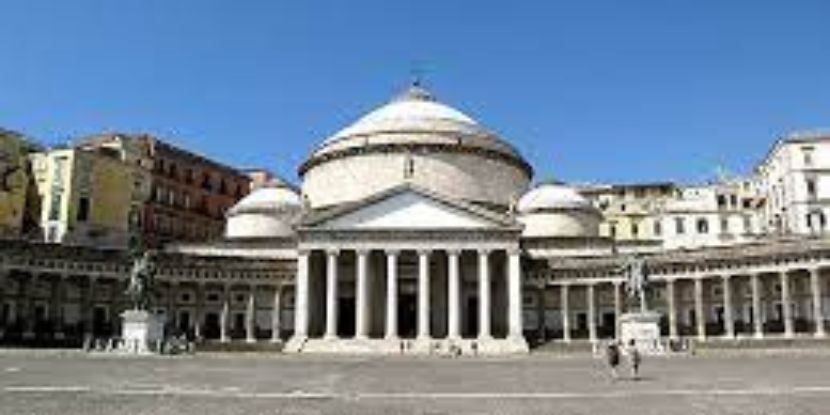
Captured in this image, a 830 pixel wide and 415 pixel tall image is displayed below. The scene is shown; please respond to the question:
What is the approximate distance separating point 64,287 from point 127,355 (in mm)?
27578

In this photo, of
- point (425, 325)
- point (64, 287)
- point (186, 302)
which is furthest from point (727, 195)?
point (64, 287)

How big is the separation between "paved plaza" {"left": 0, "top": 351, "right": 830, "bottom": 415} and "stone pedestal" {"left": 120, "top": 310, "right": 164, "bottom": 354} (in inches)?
516

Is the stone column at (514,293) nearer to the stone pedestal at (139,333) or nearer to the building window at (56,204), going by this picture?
the stone pedestal at (139,333)

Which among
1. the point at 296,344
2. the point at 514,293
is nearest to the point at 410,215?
the point at 514,293

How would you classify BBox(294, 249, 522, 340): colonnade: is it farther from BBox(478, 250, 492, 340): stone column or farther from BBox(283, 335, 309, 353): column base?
BBox(283, 335, 309, 353): column base

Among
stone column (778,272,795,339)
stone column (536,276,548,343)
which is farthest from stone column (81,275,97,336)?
stone column (778,272,795,339)

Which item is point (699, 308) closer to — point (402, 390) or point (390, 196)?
point (390, 196)

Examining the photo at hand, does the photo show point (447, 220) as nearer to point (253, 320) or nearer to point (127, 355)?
point (253, 320)

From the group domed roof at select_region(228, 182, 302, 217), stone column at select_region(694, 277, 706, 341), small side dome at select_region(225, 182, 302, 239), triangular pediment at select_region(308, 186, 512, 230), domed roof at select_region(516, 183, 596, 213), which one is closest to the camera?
triangular pediment at select_region(308, 186, 512, 230)

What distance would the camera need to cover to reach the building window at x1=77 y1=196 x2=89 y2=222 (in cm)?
7869

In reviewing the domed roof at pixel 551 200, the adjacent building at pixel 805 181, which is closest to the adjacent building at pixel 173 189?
the domed roof at pixel 551 200

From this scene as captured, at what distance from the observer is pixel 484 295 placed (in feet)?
222

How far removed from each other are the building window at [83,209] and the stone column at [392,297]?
28618mm

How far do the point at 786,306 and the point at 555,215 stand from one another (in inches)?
928
